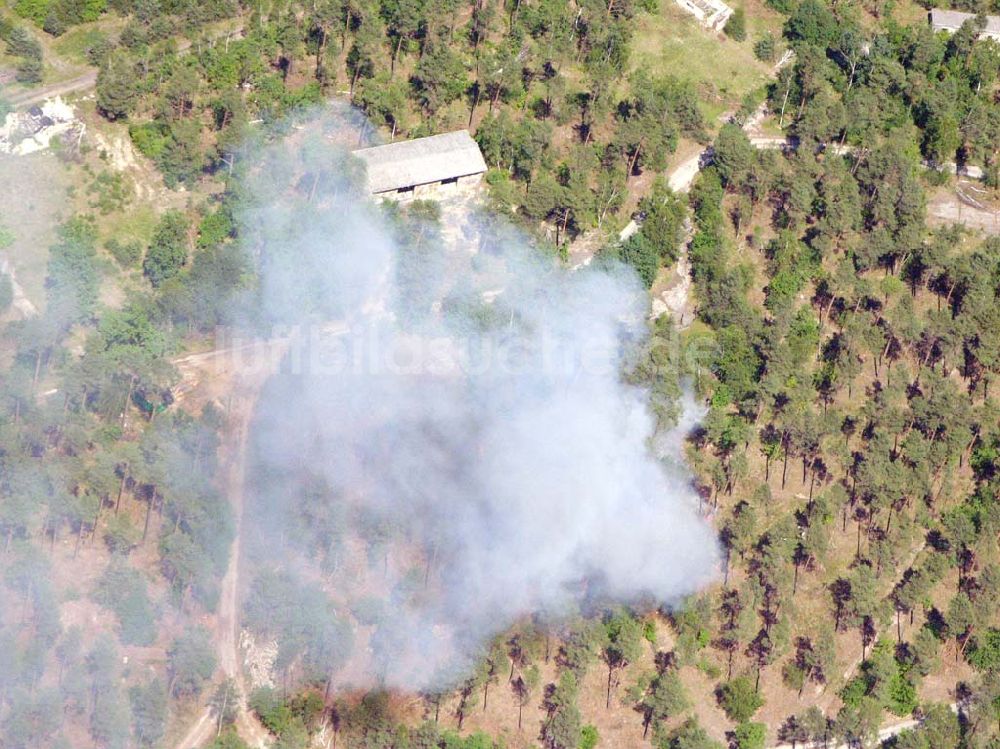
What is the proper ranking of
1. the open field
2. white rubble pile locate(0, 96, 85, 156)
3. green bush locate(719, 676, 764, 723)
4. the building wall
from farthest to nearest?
the open field, the building wall, white rubble pile locate(0, 96, 85, 156), green bush locate(719, 676, 764, 723)

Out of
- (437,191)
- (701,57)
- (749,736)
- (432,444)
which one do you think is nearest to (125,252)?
(437,191)

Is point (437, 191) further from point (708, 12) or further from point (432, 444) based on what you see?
point (708, 12)

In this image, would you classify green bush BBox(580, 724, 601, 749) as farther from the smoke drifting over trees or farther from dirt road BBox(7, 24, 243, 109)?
dirt road BBox(7, 24, 243, 109)

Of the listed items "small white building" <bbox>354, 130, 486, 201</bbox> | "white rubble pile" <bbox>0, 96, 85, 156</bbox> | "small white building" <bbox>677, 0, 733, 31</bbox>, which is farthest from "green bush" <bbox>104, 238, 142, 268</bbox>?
"small white building" <bbox>677, 0, 733, 31</bbox>

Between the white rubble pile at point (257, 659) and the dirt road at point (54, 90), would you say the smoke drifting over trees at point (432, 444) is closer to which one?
the white rubble pile at point (257, 659)

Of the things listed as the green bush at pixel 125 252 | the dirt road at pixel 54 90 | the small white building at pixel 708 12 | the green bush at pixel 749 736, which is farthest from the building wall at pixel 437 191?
the green bush at pixel 749 736
